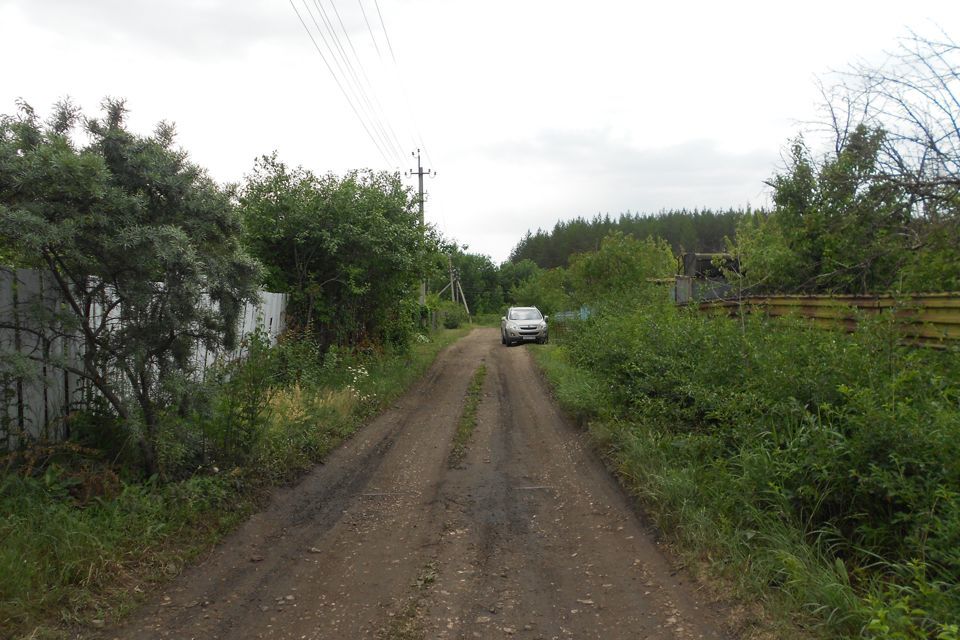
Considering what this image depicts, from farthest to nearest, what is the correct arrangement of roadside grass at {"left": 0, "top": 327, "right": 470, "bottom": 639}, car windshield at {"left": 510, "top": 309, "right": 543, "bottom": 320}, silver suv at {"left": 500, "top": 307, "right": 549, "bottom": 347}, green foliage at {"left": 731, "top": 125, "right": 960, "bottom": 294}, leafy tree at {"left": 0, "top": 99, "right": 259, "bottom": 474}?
1. car windshield at {"left": 510, "top": 309, "right": 543, "bottom": 320}
2. silver suv at {"left": 500, "top": 307, "right": 549, "bottom": 347}
3. green foliage at {"left": 731, "top": 125, "right": 960, "bottom": 294}
4. leafy tree at {"left": 0, "top": 99, "right": 259, "bottom": 474}
5. roadside grass at {"left": 0, "top": 327, "right": 470, "bottom": 639}

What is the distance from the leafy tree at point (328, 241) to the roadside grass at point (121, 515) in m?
5.66

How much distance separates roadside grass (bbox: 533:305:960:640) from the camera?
3.65 m

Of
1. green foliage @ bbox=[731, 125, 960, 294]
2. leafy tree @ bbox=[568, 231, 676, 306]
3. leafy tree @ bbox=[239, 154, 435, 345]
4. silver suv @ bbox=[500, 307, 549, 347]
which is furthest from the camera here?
silver suv @ bbox=[500, 307, 549, 347]

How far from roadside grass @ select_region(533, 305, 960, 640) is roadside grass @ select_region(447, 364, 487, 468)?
1924mm

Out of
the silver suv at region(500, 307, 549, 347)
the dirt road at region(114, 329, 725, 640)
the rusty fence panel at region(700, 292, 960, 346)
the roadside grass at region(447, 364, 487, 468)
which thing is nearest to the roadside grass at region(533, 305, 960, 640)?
the rusty fence panel at region(700, 292, 960, 346)

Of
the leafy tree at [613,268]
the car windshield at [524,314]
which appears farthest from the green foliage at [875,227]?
the car windshield at [524,314]

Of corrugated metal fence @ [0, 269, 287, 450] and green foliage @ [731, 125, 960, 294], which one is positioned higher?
green foliage @ [731, 125, 960, 294]

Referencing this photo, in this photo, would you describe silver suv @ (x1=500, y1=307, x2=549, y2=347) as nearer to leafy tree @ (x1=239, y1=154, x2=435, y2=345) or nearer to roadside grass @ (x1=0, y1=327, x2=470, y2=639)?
leafy tree @ (x1=239, y1=154, x2=435, y2=345)

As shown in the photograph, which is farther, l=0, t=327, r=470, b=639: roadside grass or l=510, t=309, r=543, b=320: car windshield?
l=510, t=309, r=543, b=320: car windshield

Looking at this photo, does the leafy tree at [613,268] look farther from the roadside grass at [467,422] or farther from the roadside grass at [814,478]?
the roadside grass at [814,478]

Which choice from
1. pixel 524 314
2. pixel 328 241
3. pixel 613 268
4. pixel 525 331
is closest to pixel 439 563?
pixel 328 241

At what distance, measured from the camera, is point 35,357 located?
17.5 ft

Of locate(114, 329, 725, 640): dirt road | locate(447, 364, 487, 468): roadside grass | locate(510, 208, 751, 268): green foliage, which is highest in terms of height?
locate(510, 208, 751, 268): green foliage

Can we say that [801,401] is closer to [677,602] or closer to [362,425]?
[677,602]
